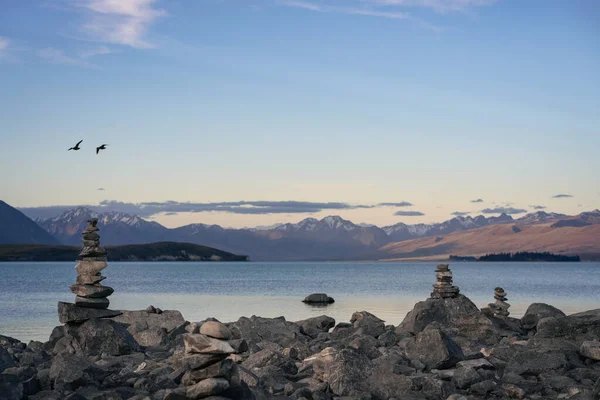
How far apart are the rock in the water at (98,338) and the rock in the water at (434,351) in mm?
9633

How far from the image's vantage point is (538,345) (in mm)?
23109

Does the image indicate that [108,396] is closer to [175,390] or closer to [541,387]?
[175,390]

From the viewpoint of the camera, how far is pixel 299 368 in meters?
20.2

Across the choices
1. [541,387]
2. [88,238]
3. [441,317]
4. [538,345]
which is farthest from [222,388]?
[441,317]

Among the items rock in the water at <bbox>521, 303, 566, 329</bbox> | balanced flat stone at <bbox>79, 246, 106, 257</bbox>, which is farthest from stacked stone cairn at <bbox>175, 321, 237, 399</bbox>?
rock in the water at <bbox>521, 303, 566, 329</bbox>

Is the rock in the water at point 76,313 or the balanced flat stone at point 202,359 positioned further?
the rock in the water at point 76,313

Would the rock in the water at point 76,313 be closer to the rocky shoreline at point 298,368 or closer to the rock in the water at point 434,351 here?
the rocky shoreline at point 298,368

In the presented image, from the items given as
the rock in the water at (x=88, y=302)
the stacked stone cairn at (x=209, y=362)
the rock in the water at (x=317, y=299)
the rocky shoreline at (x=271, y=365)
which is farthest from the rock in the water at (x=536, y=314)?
the rock in the water at (x=317, y=299)

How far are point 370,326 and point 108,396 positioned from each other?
16.7 m

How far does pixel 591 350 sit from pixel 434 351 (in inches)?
163

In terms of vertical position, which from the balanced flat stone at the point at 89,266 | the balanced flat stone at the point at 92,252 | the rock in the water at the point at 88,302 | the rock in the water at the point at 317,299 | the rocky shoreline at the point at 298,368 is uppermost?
the balanced flat stone at the point at 92,252

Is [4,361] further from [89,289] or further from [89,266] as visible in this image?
[89,266]

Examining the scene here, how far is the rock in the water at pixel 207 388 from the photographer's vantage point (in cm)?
1512

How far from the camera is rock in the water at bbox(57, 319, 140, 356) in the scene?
2591cm
